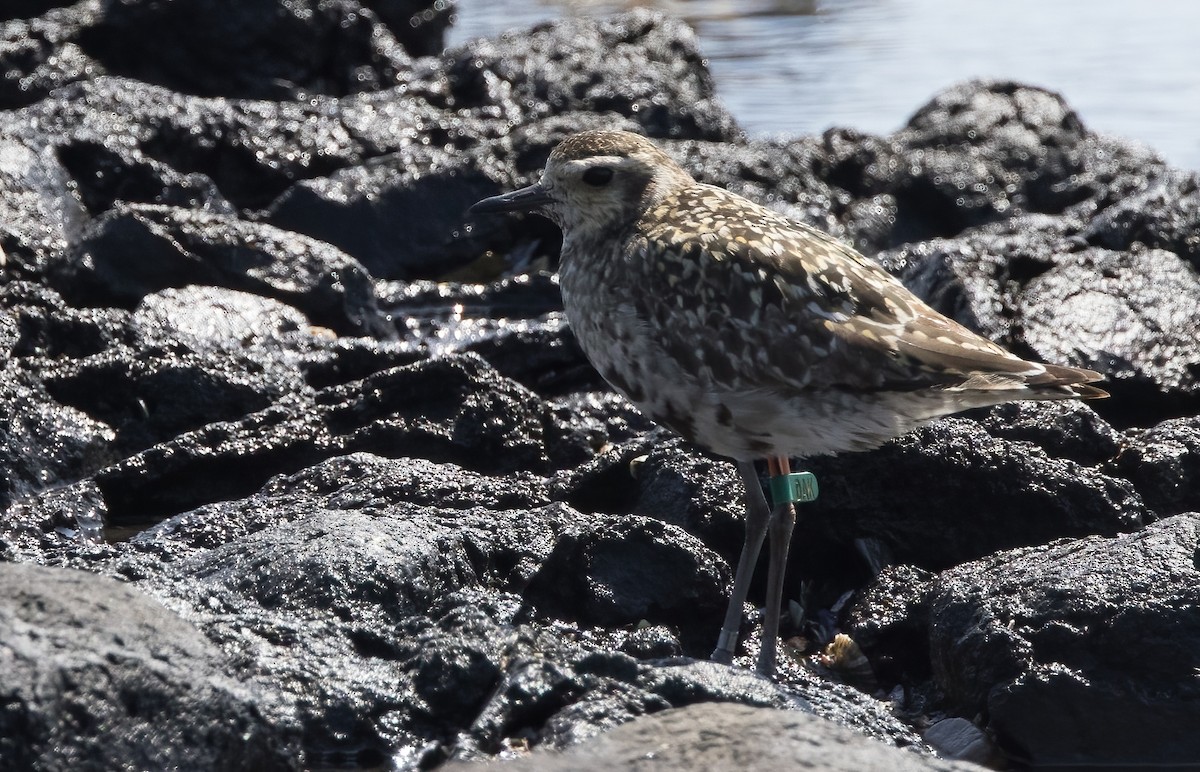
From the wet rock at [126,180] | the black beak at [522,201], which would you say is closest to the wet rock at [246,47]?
the wet rock at [126,180]

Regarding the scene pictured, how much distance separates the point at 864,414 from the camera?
18.6ft

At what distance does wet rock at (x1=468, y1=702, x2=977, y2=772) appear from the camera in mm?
3963

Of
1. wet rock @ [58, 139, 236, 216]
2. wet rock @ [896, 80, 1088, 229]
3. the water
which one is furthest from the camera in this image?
the water

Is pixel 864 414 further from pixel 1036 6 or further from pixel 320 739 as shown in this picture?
pixel 1036 6

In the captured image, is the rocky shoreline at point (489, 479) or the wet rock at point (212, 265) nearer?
the rocky shoreline at point (489, 479)

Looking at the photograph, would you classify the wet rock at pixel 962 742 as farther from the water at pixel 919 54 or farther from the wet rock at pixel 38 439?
the water at pixel 919 54

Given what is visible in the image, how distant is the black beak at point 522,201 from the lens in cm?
675

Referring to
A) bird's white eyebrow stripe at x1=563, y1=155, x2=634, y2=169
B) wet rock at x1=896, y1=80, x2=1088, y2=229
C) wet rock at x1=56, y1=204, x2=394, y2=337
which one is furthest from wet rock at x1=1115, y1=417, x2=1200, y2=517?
wet rock at x1=896, y1=80, x2=1088, y2=229

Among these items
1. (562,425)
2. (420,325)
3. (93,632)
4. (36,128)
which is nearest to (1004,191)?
(420,325)

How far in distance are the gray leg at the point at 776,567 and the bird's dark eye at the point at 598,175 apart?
62.4 inches

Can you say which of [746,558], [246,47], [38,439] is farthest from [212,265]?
[246,47]

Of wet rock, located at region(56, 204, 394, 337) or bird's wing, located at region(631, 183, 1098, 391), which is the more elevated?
bird's wing, located at region(631, 183, 1098, 391)

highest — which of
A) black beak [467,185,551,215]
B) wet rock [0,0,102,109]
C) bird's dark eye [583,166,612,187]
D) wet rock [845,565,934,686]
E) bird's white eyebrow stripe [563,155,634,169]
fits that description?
wet rock [0,0,102,109]

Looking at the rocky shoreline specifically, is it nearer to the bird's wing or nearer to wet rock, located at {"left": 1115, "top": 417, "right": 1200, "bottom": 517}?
wet rock, located at {"left": 1115, "top": 417, "right": 1200, "bottom": 517}
